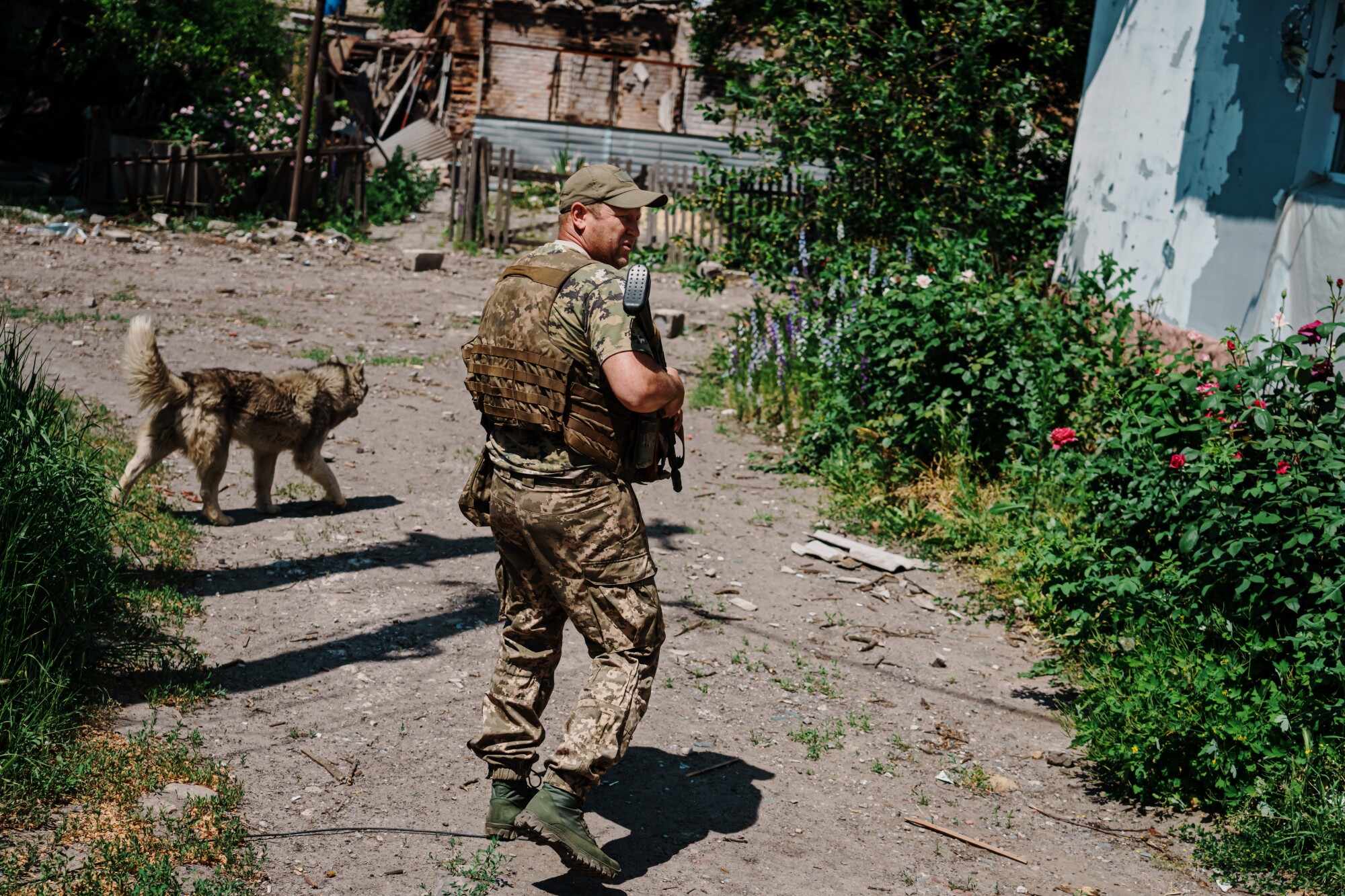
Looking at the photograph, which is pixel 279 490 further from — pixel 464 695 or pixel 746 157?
pixel 746 157

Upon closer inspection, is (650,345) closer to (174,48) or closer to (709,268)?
(709,268)

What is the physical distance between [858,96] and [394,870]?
734cm

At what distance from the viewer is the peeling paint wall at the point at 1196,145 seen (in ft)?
20.2

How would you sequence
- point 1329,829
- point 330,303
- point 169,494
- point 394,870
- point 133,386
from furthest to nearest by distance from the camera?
point 330,303 < point 169,494 < point 133,386 < point 1329,829 < point 394,870

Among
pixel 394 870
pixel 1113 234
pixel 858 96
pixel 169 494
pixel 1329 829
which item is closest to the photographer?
pixel 394 870

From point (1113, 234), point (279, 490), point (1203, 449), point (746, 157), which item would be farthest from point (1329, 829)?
point (746, 157)

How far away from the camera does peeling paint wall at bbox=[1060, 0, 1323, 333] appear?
20.2 feet

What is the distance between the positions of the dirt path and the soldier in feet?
1.38

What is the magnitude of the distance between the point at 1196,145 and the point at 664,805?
533 cm

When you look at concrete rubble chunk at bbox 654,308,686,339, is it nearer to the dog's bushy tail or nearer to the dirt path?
the dirt path

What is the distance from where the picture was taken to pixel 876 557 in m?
6.51

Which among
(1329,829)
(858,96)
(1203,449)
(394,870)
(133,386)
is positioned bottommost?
(394,870)

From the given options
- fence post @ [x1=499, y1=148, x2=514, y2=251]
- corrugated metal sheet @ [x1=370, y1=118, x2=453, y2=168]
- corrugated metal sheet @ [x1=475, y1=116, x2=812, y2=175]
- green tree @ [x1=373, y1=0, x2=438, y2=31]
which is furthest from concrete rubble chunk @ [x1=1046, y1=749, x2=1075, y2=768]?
green tree @ [x1=373, y1=0, x2=438, y2=31]

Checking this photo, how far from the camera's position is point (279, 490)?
6863 mm
